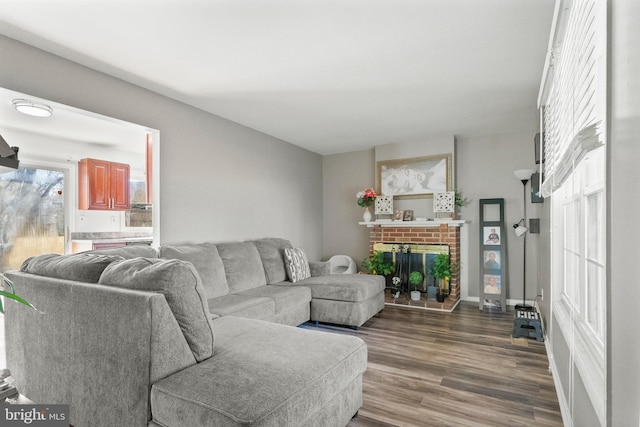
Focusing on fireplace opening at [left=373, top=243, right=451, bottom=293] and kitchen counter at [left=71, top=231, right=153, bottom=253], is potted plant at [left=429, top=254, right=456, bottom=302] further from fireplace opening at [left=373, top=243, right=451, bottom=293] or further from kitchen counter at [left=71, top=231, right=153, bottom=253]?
kitchen counter at [left=71, top=231, right=153, bottom=253]

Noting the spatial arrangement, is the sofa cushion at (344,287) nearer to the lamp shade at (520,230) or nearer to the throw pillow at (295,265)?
the throw pillow at (295,265)

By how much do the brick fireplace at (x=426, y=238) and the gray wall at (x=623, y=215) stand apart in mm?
3783

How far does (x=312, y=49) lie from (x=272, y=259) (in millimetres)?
2441

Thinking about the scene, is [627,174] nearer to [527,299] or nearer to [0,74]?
[0,74]

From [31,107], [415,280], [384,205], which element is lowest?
[415,280]

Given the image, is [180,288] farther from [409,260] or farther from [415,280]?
[409,260]

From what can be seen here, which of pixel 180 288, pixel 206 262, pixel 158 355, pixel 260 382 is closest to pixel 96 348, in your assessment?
pixel 158 355

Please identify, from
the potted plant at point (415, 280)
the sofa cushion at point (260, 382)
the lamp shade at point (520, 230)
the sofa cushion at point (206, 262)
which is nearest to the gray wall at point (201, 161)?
the sofa cushion at point (206, 262)

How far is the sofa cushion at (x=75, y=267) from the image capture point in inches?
72.2

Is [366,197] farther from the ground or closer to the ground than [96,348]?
farther from the ground

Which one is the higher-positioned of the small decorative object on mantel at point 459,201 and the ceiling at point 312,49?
the ceiling at point 312,49

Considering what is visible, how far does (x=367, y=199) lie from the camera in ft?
17.5

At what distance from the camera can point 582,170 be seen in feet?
5.41

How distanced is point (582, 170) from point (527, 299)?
3.64 meters
